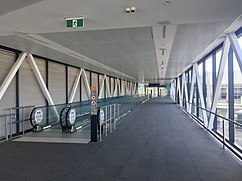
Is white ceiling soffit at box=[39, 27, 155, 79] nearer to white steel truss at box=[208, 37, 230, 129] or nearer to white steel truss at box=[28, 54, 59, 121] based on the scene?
white steel truss at box=[28, 54, 59, 121]

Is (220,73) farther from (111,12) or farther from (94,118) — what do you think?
(111,12)

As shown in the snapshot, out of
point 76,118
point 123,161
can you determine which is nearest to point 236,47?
point 123,161

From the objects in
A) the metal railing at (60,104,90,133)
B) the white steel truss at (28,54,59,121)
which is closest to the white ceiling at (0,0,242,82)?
the white steel truss at (28,54,59,121)

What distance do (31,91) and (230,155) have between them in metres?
6.97

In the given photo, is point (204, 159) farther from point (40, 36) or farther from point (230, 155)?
point (40, 36)

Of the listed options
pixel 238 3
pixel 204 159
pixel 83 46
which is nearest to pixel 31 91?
pixel 83 46

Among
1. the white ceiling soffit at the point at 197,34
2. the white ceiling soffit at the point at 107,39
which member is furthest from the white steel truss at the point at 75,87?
the white ceiling soffit at the point at 197,34

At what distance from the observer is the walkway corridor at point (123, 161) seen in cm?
343

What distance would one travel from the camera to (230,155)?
14.7ft

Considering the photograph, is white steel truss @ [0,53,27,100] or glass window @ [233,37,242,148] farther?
white steel truss @ [0,53,27,100]

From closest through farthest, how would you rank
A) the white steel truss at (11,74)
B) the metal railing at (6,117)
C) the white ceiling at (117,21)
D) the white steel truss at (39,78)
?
the white ceiling at (117,21)
the metal railing at (6,117)
the white steel truss at (11,74)
the white steel truss at (39,78)

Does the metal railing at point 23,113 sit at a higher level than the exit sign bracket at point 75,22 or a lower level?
lower

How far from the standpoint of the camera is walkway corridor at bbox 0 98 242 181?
3.43 meters

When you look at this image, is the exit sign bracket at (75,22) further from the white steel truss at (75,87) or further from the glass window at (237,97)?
the white steel truss at (75,87)
